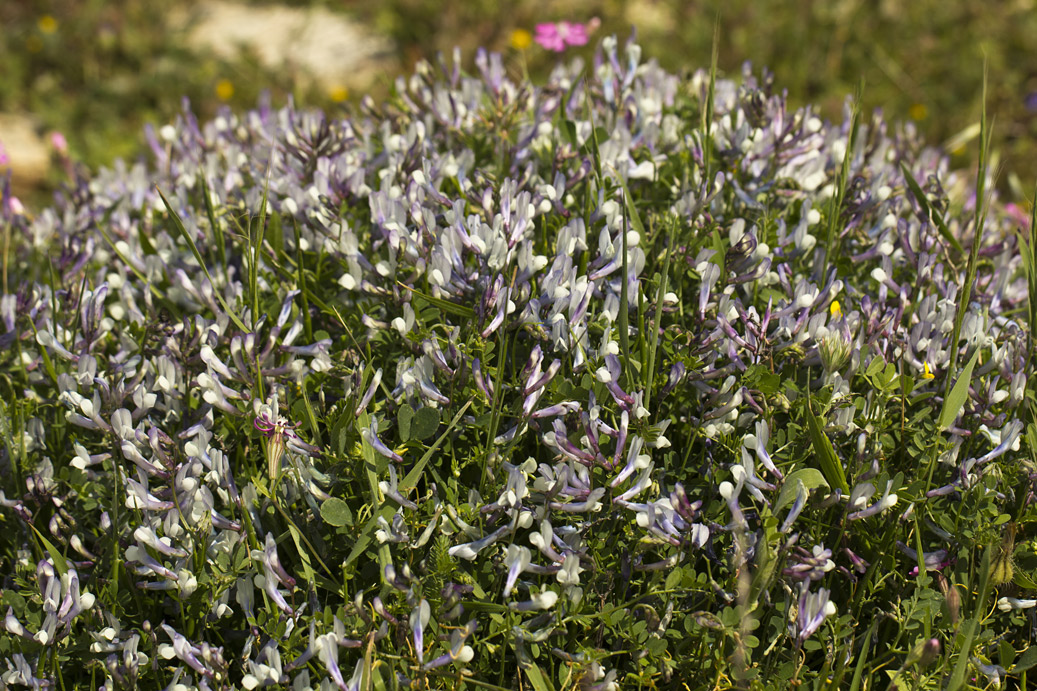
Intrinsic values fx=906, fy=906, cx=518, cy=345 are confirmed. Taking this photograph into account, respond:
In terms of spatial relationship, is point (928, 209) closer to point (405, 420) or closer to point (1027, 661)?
point (1027, 661)

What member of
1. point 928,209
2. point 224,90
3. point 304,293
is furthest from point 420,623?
point 224,90

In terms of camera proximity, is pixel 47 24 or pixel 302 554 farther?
pixel 47 24

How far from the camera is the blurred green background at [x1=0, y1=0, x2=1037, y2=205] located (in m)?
6.63

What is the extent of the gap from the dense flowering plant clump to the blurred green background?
435 cm

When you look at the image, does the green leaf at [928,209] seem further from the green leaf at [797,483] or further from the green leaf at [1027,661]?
the green leaf at [1027,661]

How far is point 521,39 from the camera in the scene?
717cm

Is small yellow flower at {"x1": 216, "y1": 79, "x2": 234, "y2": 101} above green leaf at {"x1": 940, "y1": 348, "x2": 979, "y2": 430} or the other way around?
the other way around

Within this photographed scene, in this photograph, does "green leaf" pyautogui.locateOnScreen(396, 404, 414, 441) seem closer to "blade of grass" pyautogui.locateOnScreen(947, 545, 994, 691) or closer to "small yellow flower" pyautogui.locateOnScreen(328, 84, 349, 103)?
"blade of grass" pyautogui.locateOnScreen(947, 545, 994, 691)

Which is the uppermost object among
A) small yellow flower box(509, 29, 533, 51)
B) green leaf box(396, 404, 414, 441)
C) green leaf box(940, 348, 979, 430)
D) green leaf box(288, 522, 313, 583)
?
small yellow flower box(509, 29, 533, 51)

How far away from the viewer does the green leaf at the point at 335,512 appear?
1977mm

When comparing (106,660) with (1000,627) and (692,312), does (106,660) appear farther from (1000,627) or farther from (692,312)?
(1000,627)

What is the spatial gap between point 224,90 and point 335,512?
19.7 feet

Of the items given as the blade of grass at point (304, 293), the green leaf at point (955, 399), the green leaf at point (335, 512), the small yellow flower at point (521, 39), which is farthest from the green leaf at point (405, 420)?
the small yellow flower at point (521, 39)

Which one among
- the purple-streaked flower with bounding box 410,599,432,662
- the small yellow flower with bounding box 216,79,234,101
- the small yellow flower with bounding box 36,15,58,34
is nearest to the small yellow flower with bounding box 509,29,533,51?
the small yellow flower with bounding box 216,79,234,101
